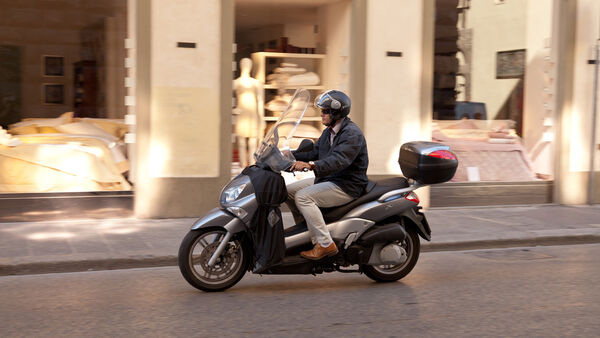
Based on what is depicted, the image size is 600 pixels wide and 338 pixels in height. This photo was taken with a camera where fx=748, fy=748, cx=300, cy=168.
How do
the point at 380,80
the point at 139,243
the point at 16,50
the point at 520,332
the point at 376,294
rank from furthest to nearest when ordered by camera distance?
the point at 380,80 → the point at 16,50 → the point at 139,243 → the point at 376,294 → the point at 520,332

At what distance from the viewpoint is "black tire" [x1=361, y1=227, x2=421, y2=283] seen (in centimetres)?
658

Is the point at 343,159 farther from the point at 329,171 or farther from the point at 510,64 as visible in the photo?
the point at 510,64

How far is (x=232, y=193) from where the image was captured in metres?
6.01

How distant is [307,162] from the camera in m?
6.22

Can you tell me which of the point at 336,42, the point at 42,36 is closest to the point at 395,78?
the point at 336,42

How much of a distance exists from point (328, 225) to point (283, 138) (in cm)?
82

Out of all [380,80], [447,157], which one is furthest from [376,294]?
[380,80]

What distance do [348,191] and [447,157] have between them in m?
0.93

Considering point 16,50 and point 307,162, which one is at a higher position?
point 16,50

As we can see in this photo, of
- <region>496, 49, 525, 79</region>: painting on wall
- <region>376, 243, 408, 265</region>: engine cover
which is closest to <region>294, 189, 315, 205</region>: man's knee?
<region>376, 243, 408, 265</region>: engine cover

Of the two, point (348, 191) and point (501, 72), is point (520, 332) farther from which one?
point (501, 72)

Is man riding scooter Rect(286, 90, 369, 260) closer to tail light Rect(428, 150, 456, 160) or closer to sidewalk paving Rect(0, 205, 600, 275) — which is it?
tail light Rect(428, 150, 456, 160)

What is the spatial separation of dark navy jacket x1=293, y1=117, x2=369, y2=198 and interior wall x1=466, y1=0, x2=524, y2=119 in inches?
244

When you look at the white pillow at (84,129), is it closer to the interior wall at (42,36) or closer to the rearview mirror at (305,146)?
the interior wall at (42,36)
